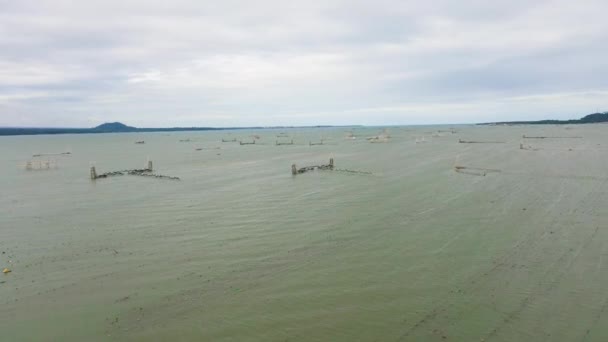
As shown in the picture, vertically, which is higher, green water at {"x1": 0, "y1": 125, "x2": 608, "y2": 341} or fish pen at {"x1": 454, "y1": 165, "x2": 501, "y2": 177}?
fish pen at {"x1": 454, "y1": 165, "x2": 501, "y2": 177}

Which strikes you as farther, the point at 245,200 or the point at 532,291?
the point at 245,200

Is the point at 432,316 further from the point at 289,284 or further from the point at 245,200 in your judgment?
the point at 245,200

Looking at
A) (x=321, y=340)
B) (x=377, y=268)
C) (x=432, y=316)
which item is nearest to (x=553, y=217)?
(x=377, y=268)

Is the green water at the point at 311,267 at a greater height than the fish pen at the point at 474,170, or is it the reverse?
the fish pen at the point at 474,170

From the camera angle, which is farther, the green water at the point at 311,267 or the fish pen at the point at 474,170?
the fish pen at the point at 474,170

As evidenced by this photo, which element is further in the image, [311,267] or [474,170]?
[474,170]

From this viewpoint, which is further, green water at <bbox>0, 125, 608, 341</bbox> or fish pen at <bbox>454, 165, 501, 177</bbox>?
fish pen at <bbox>454, 165, 501, 177</bbox>

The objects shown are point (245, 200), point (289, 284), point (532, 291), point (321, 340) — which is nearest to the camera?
point (321, 340)

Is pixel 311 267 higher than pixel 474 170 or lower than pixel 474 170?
lower
